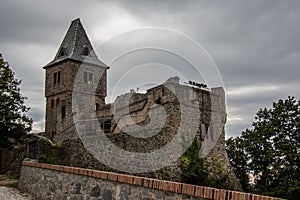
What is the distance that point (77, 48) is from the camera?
37.1m

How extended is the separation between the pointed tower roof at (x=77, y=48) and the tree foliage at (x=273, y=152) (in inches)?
720

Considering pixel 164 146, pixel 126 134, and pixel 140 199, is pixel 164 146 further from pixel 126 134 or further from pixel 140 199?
pixel 140 199

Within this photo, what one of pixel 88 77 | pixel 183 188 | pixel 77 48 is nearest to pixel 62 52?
pixel 77 48

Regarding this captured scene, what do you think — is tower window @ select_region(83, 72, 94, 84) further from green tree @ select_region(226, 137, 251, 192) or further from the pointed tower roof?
green tree @ select_region(226, 137, 251, 192)

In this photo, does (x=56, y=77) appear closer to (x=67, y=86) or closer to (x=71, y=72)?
(x=71, y=72)

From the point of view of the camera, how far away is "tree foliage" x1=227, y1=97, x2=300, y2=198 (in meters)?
22.8

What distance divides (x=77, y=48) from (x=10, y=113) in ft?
54.8

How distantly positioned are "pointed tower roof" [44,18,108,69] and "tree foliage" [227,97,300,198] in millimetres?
18290

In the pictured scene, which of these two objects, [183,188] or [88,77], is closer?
[183,188]

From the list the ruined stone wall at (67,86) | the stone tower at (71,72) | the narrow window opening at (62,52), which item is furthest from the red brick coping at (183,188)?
the narrow window opening at (62,52)

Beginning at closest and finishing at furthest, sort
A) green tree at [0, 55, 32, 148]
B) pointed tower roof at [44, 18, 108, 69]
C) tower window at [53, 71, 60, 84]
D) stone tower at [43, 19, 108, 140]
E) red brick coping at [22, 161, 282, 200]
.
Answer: red brick coping at [22, 161, 282, 200], green tree at [0, 55, 32, 148], stone tower at [43, 19, 108, 140], tower window at [53, 71, 60, 84], pointed tower roof at [44, 18, 108, 69]

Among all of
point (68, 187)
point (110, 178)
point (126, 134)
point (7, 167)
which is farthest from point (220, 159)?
point (110, 178)

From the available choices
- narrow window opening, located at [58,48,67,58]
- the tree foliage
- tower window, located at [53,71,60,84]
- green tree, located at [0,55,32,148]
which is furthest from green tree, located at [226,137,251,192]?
narrow window opening, located at [58,48,67,58]

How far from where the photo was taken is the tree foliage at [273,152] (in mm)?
22844
